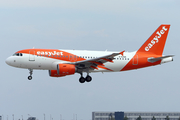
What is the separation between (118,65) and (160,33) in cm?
1011

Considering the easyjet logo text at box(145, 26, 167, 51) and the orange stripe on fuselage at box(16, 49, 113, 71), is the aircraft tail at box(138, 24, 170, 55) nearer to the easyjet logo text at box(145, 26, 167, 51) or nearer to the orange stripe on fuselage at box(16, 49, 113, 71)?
the easyjet logo text at box(145, 26, 167, 51)

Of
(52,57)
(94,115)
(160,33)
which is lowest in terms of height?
(94,115)

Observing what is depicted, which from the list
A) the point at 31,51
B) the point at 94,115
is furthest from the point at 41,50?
the point at 94,115

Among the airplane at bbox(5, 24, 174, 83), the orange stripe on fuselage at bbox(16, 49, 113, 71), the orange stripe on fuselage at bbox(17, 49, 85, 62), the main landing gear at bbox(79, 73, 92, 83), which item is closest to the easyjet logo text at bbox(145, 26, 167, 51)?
the airplane at bbox(5, 24, 174, 83)

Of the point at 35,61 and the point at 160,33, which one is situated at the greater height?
the point at 160,33

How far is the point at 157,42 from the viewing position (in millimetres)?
61156

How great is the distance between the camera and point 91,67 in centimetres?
5641

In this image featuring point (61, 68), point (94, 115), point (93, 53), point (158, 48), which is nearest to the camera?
point (61, 68)

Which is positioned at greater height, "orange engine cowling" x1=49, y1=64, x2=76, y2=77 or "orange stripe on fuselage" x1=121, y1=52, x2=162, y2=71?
"orange stripe on fuselage" x1=121, y1=52, x2=162, y2=71

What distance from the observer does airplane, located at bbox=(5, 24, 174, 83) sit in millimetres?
53500

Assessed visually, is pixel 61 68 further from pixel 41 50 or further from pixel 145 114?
pixel 145 114

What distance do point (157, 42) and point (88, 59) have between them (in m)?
A: 13.2

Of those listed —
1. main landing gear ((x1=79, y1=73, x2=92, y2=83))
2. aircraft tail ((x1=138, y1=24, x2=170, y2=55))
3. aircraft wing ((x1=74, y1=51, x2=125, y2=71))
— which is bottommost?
main landing gear ((x1=79, y1=73, x2=92, y2=83))

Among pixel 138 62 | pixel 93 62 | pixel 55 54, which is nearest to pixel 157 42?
pixel 138 62
